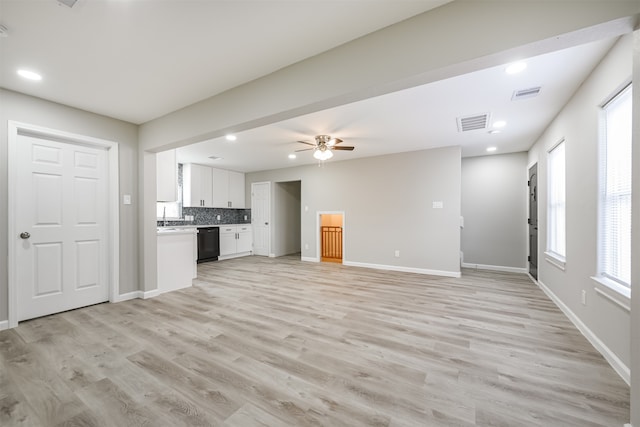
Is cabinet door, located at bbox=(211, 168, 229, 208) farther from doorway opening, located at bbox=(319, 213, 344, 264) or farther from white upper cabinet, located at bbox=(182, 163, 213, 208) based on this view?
doorway opening, located at bbox=(319, 213, 344, 264)

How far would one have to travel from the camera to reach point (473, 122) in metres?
3.57

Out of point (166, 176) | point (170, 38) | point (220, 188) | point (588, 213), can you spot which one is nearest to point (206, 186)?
point (220, 188)

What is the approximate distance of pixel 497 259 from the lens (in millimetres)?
5508

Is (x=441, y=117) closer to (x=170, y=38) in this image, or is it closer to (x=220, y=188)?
(x=170, y=38)

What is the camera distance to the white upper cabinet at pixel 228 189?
7000 millimetres

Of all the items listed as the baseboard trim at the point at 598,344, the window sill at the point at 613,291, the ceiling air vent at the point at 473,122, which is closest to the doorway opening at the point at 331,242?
the ceiling air vent at the point at 473,122

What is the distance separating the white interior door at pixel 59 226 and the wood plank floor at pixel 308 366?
283mm

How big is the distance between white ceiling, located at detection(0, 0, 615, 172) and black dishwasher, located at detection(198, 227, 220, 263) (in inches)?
138

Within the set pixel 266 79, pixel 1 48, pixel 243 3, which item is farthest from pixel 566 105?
pixel 1 48

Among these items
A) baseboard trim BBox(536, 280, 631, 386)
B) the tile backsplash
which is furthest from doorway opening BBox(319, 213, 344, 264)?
baseboard trim BBox(536, 280, 631, 386)

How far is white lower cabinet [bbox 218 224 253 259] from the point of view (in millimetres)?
6848

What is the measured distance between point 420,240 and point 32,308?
579 cm

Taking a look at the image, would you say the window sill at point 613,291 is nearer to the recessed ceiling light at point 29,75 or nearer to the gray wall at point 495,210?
the gray wall at point 495,210

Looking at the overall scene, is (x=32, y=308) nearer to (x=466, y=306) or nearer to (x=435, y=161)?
(x=466, y=306)
